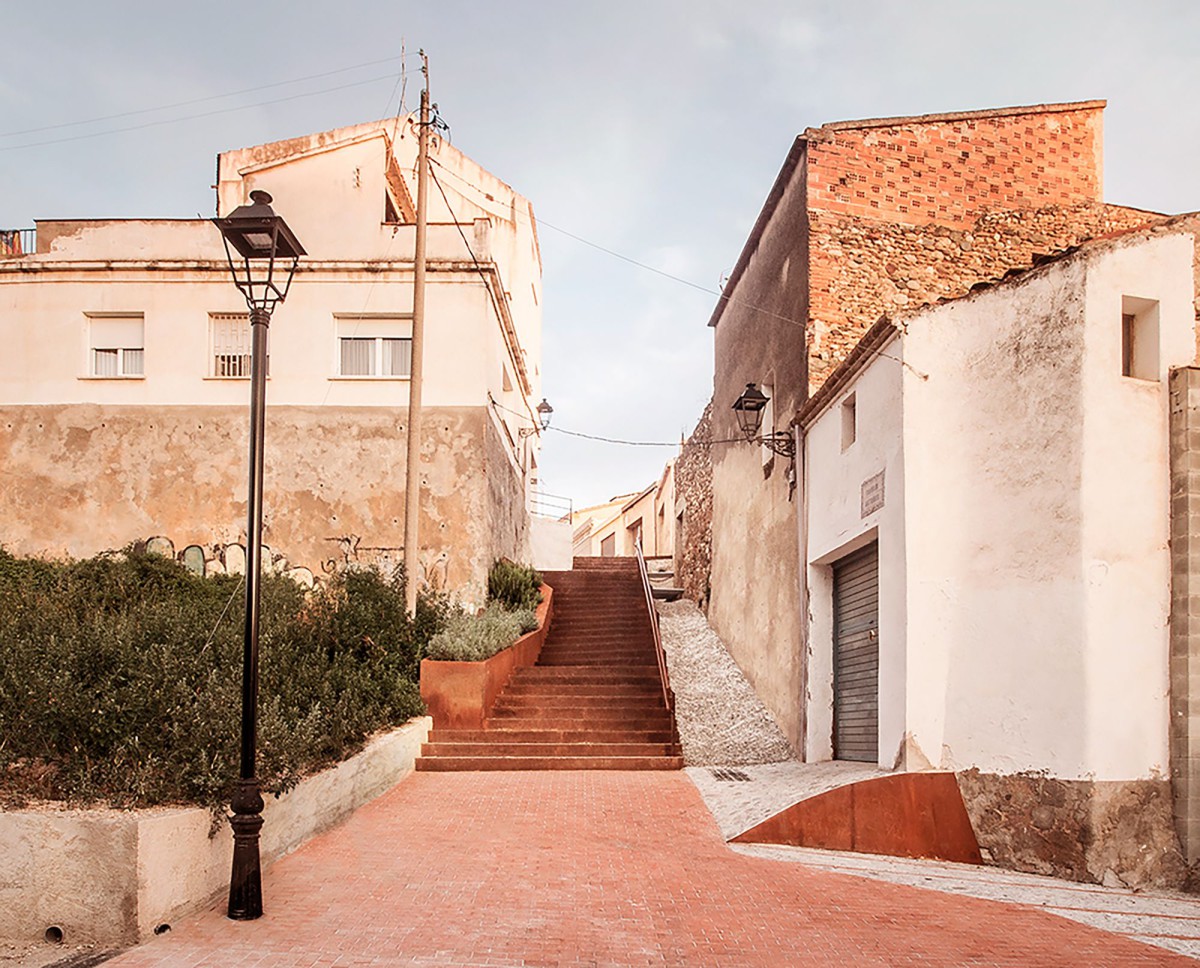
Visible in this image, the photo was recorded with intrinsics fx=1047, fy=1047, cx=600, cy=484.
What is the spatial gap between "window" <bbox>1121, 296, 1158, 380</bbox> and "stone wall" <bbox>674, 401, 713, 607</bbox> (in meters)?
11.9

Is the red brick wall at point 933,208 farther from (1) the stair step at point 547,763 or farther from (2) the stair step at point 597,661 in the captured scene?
(2) the stair step at point 597,661

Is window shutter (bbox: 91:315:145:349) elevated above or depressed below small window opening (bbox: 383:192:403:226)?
below

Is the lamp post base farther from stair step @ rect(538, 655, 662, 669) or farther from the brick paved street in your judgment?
stair step @ rect(538, 655, 662, 669)

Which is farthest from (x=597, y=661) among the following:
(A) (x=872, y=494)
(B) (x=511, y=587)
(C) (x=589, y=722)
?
(A) (x=872, y=494)

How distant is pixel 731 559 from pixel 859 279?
6.27 m

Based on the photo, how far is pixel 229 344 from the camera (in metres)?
17.2

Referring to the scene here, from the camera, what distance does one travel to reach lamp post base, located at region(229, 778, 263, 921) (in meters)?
6.20

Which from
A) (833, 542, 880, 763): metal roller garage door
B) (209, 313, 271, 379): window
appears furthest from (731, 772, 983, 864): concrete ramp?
(209, 313, 271, 379): window

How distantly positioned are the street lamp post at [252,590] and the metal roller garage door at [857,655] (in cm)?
612

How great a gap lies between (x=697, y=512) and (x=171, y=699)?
1613 cm

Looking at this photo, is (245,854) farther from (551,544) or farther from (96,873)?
(551,544)

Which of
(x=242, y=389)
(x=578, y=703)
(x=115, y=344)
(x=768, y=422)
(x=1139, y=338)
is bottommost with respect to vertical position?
(x=578, y=703)

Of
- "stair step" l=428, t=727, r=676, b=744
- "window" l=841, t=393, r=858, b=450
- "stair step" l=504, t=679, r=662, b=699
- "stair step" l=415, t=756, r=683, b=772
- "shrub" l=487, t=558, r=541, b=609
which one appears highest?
"window" l=841, t=393, r=858, b=450

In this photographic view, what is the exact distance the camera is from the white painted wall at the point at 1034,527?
8078mm
